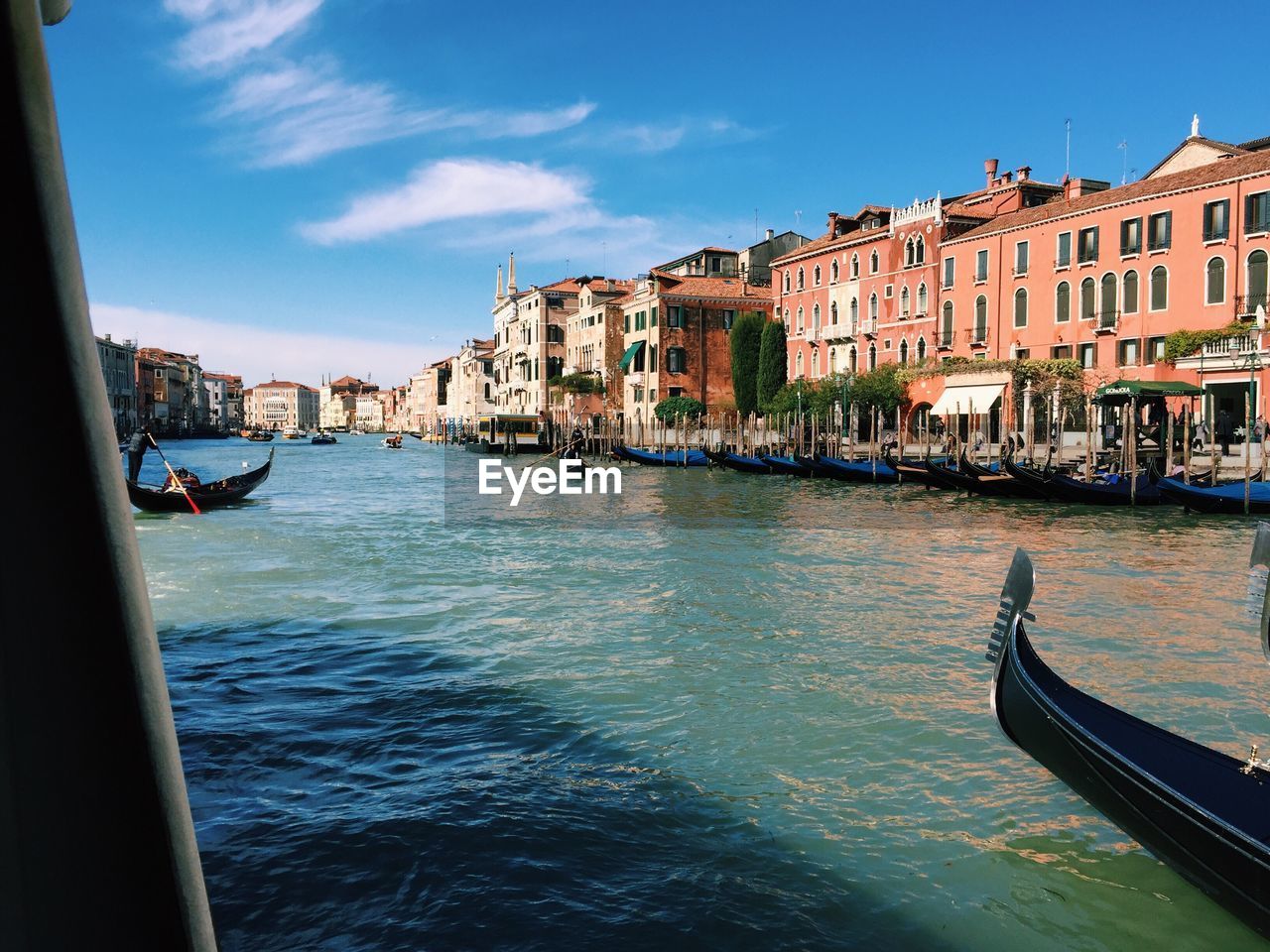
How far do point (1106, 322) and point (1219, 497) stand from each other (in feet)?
28.6

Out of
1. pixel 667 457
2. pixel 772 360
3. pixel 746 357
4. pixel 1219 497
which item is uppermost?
pixel 746 357

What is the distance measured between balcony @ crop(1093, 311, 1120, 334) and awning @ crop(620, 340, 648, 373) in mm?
17444

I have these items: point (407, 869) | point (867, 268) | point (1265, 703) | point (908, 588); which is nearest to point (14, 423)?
point (407, 869)

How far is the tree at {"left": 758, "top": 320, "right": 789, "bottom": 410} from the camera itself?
31875 millimetres

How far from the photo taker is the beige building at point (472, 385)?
64062mm

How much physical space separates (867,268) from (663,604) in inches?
897

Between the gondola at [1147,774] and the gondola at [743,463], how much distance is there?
21776 mm

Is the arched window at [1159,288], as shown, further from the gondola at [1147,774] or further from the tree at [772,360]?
the gondola at [1147,774]

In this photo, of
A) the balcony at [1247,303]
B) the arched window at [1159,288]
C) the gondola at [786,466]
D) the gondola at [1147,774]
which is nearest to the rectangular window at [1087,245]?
the arched window at [1159,288]

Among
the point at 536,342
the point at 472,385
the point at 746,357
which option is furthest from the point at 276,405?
the point at 746,357

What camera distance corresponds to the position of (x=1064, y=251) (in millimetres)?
22578

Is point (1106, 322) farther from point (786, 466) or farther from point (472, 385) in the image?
point (472, 385)

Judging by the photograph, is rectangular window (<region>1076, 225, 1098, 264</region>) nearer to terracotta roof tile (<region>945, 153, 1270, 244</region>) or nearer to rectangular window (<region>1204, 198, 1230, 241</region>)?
terracotta roof tile (<region>945, 153, 1270, 244</region>)

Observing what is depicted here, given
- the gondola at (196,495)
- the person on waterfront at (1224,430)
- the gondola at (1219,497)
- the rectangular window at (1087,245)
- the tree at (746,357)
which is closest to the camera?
the gondola at (1219,497)
